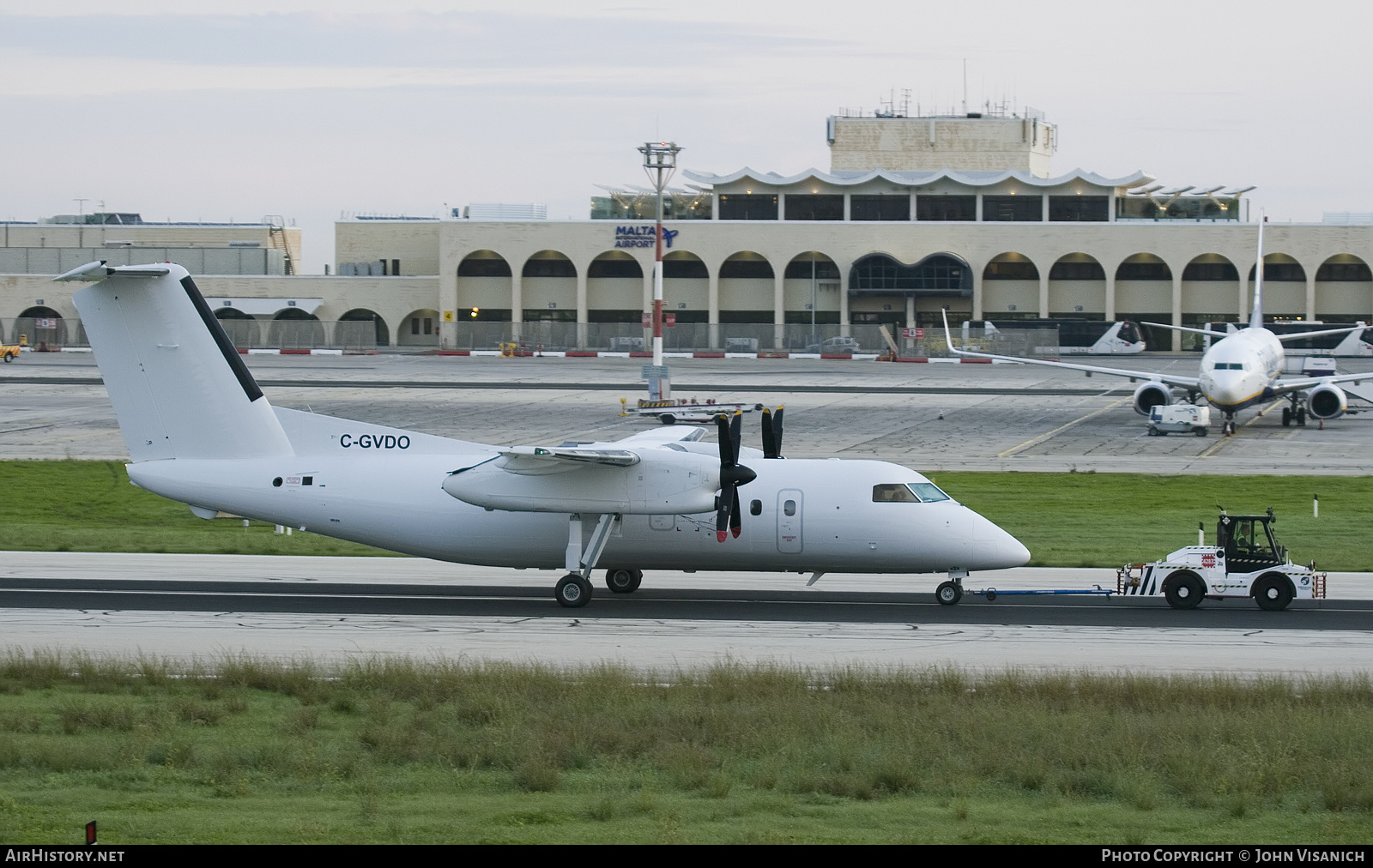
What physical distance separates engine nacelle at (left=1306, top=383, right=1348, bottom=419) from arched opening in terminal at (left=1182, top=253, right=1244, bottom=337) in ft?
215

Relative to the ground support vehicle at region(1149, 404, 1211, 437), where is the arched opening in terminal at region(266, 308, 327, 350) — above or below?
above

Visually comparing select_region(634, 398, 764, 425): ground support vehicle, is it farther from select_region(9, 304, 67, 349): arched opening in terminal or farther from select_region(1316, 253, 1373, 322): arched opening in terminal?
select_region(1316, 253, 1373, 322): arched opening in terminal

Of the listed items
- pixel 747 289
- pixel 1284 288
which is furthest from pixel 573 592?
pixel 1284 288

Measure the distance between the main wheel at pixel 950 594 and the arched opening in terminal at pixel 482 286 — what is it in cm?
11278

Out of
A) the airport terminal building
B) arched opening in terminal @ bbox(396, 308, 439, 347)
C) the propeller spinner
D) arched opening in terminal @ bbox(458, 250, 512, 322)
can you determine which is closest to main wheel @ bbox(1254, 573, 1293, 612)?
the propeller spinner

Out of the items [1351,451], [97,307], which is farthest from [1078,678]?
[1351,451]

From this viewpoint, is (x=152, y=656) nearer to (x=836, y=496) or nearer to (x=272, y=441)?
(x=272, y=441)

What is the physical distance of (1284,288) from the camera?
5148 inches

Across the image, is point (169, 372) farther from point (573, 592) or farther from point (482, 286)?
point (482, 286)

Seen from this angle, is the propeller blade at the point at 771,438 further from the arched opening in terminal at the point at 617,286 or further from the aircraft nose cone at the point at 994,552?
the arched opening in terminal at the point at 617,286

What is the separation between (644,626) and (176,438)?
394 inches

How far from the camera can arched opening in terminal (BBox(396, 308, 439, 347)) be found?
13950 cm

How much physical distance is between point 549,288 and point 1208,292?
6003 cm

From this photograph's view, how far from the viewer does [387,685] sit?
2036cm
